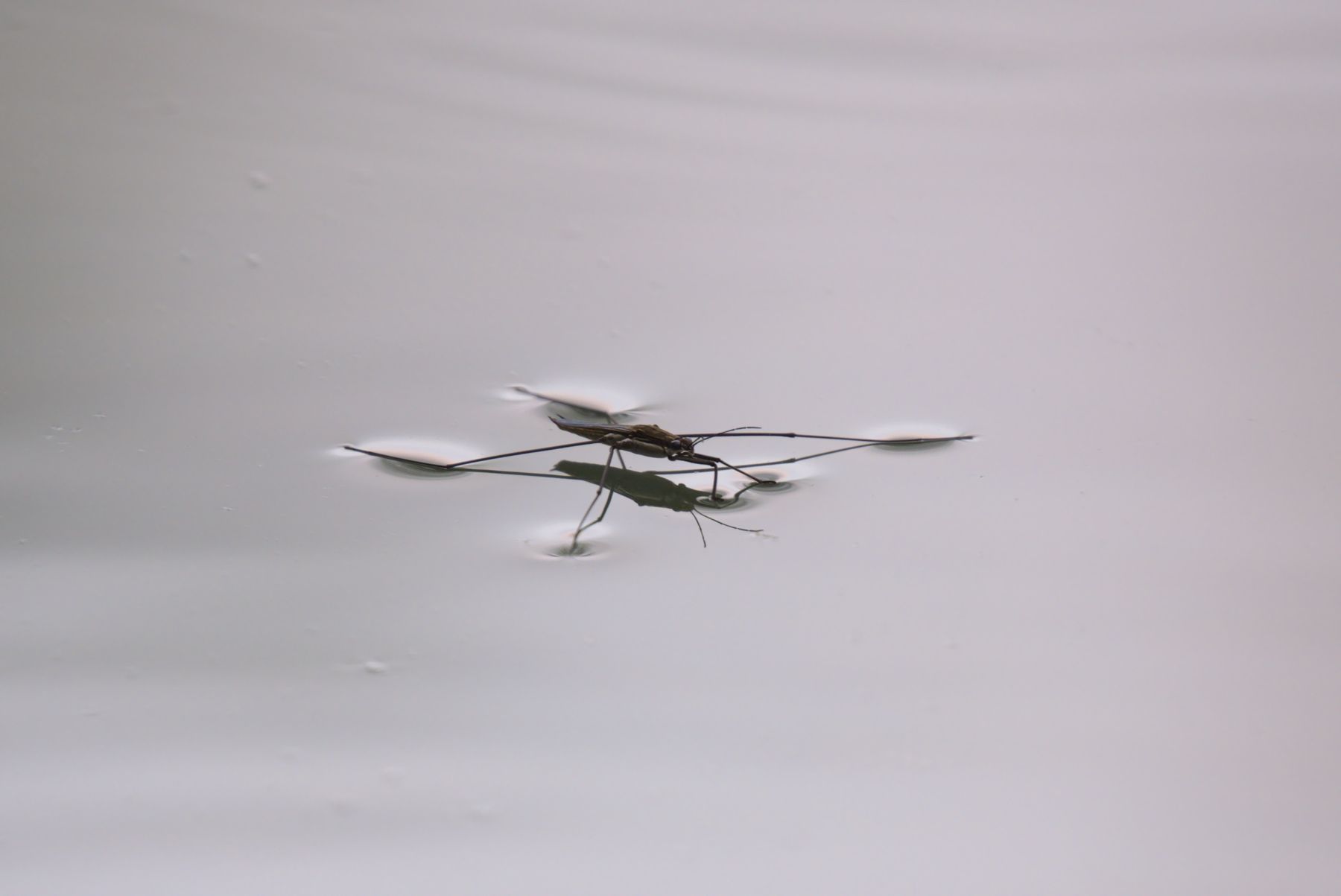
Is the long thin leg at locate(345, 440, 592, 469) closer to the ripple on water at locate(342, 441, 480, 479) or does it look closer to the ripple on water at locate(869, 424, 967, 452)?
the ripple on water at locate(342, 441, 480, 479)

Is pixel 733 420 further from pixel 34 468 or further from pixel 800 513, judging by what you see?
pixel 34 468

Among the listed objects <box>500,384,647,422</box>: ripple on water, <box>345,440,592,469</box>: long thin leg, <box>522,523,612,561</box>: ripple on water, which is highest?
<box>500,384,647,422</box>: ripple on water

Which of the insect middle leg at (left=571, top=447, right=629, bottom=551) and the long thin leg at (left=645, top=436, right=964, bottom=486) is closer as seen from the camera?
the insect middle leg at (left=571, top=447, right=629, bottom=551)

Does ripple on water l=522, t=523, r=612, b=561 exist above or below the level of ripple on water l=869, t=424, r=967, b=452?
below

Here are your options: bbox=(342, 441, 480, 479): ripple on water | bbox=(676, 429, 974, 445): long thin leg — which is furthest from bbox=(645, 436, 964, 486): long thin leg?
bbox=(342, 441, 480, 479): ripple on water

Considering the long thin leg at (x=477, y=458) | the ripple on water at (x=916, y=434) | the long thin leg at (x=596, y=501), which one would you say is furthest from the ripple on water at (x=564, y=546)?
the ripple on water at (x=916, y=434)

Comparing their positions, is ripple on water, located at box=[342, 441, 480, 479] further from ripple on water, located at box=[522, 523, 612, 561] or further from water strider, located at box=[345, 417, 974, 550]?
ripple on water, located at box=[522, 523, 612, 561]

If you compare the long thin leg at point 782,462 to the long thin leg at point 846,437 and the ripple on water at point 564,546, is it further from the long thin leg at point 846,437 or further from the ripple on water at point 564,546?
the ripple on water at point 564,546
